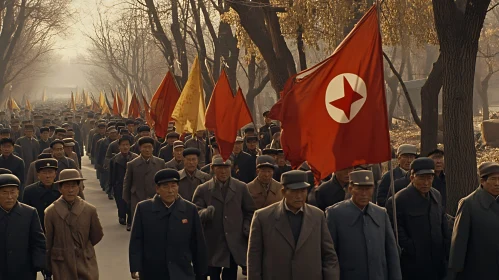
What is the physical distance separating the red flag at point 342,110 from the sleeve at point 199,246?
103cm

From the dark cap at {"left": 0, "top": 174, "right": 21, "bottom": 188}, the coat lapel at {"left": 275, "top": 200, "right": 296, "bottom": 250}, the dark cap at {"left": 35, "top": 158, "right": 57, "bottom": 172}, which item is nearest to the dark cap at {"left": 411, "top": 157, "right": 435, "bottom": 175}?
the coat lapel at {"left": 275, "top": 200, "right": 296, "bottom": 250}

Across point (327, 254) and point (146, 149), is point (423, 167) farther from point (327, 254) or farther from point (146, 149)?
point (146, 149)

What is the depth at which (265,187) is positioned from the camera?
999 cm

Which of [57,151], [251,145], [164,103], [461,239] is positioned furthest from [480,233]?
[164,103]

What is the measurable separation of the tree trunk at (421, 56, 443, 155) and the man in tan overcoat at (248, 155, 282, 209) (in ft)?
16.3

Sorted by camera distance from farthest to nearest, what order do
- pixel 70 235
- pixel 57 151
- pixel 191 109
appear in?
pixel 191 109
pixel 57 151
pixel 70 235

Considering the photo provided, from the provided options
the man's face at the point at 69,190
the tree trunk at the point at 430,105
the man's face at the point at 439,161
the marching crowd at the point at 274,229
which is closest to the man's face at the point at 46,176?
the marching crowd at the point at 274,229

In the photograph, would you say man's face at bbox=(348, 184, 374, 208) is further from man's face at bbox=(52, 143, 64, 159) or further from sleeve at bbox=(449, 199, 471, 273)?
man's face at bbox=(52, 143, 64, 159)

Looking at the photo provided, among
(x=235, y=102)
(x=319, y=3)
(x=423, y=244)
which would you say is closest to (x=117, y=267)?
(x=235, y=102)

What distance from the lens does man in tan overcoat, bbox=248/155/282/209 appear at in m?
9.91

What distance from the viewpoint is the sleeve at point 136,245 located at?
7648 mm

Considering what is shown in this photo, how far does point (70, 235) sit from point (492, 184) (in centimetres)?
374

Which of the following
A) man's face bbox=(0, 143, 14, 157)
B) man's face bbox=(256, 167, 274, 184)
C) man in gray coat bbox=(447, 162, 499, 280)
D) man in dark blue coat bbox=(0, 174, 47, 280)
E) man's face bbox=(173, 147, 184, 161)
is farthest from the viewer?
man's face bbox=(0, 143, 14, 157)

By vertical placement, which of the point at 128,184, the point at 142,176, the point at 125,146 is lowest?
the point at 128,184
